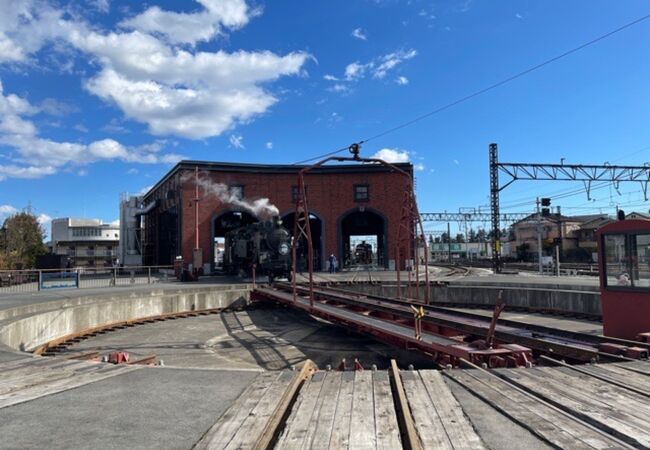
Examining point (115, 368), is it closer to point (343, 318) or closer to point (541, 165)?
point (343, 318)

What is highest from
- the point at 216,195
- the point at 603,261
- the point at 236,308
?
the point at 216,195

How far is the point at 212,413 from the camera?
4699mm

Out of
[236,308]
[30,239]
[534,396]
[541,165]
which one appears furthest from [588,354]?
[30,239]

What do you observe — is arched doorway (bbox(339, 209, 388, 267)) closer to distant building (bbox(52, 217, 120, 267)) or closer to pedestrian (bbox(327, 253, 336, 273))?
pedestrian (bbox(327, 253, 336, 273))

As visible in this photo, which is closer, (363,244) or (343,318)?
(343,318)

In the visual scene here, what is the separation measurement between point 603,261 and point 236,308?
1758 centimetres

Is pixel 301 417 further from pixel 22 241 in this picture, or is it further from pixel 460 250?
pixel 460 250

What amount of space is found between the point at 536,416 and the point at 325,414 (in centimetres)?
201

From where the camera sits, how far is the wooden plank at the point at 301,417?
13.1 feet

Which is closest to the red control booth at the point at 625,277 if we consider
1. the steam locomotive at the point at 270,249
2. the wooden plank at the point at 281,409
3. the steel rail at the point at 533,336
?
the steel rail at the point at 533,336

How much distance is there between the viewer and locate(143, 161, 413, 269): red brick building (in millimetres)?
39812

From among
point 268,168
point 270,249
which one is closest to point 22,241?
point 268,168

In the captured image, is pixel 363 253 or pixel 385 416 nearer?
pixel 385 416

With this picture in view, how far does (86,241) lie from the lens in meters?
97.7
